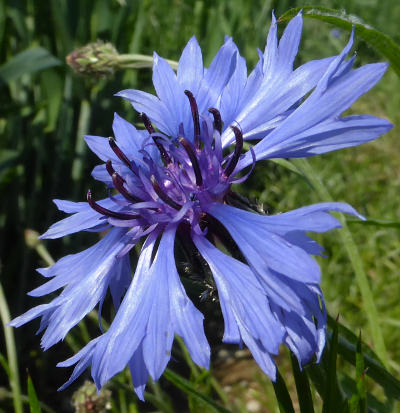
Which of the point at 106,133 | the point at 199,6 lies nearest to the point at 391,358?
the point at 106,133

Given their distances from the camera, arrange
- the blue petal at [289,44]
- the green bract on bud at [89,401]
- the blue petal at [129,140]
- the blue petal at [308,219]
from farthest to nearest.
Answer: the green bract on bud at [89,401] → the blue petal at [129,140] → the blue petal at [289,44] → the blue petal at [308,219]

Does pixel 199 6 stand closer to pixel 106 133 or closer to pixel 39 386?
pixel 106 133

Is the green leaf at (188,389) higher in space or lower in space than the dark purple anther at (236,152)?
lower

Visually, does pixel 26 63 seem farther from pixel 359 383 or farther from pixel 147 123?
pixel 359 383

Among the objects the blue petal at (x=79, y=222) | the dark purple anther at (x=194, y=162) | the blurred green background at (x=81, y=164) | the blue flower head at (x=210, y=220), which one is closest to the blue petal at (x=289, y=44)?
the blue flower head at (x=210, y=220)

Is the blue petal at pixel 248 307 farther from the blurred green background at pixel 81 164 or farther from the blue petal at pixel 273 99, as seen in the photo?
the blurred green background at pixel 81 164

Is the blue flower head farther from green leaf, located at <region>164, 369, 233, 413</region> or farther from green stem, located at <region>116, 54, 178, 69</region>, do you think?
green stem, located at <region>116, 54, 178, 69</region>

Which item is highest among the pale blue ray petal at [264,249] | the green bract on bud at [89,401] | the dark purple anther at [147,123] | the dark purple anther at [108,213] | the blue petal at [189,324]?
the dark purple anther at [147,123]

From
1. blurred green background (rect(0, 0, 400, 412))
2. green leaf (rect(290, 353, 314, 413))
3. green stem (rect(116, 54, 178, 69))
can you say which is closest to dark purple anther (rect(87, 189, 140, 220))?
green leaf (rect(290, 353, 314, 413))
